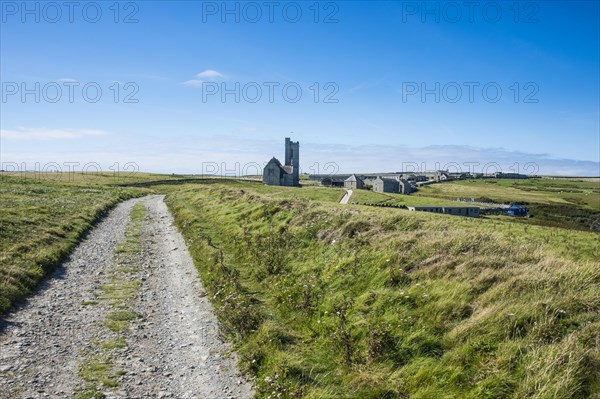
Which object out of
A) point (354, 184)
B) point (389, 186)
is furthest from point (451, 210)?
point (354, 184)

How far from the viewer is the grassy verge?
8.43 m

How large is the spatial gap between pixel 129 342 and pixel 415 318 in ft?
26.5

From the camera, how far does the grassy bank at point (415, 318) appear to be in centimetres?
751

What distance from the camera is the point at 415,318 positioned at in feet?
32.4

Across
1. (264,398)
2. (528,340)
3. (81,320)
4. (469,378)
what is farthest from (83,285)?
(528,340)

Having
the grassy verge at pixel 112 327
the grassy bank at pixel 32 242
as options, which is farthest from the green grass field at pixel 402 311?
the grassy verge at pixel 112 327

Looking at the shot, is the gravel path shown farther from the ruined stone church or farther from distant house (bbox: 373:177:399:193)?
distant house (bbox: 373:177:399:193)

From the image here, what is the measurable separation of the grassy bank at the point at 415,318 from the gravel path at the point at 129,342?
796mm

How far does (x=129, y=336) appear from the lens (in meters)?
10.9

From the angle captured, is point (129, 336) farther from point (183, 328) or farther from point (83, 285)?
point (83, 285)

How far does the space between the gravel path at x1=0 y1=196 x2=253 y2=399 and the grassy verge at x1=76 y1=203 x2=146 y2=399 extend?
0.37 ft

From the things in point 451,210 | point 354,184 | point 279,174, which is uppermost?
point 279,174

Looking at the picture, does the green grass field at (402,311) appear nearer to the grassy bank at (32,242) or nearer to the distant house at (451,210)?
the grassy bank at (32,242)

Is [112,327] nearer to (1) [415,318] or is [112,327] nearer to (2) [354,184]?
(1) [415,318]
